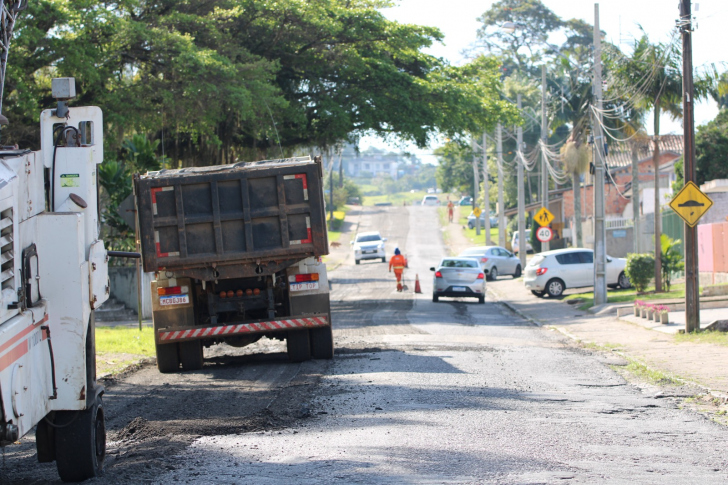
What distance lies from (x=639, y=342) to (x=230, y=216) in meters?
8.48

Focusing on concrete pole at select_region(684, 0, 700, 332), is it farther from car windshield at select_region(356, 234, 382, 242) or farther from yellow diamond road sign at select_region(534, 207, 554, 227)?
car windshield at select_region(356, 234, 382, 242)

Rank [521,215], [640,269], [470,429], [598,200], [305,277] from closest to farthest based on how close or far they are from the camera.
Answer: [470,429]
[305,277]
[598,200]
[640,269]
[521,215]

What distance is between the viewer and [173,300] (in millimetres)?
12500

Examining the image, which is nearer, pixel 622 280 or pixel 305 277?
pixel 305 277

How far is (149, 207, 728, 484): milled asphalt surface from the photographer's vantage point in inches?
241

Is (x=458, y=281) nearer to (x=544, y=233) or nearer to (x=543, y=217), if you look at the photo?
(x=543, y=217)

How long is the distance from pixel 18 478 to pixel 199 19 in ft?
59.7

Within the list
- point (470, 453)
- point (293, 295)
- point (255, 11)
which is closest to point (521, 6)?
point (255, 11)

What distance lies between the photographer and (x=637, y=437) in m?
7.44

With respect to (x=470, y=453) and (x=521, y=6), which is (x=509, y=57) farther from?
(x=470, y=453)

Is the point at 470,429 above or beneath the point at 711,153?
beneath

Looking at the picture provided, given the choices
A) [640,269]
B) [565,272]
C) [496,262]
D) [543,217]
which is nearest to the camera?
[640,269]

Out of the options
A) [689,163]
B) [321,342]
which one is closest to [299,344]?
[321,342]

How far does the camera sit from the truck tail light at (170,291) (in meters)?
12.5
